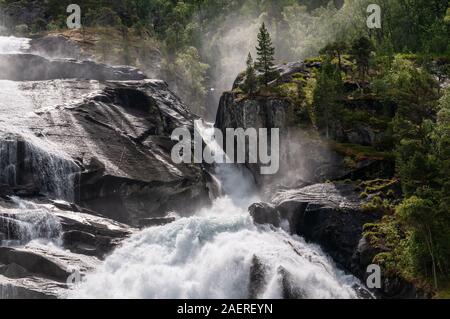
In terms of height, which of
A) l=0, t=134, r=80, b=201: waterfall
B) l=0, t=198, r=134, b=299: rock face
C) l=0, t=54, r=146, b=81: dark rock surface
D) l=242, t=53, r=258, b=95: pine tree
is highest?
l=0, t=54, r=146, b=81: dark rock surface

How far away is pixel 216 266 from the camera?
173ft

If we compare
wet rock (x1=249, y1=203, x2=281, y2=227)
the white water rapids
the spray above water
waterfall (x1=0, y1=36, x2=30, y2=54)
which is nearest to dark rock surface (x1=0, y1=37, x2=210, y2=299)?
the white water rapids

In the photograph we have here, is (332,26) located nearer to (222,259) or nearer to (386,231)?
(386,231)

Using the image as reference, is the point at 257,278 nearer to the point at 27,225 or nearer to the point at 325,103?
the point at 27,225

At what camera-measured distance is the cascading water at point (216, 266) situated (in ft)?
166

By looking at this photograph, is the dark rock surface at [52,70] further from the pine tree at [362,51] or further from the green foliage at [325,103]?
the pine tree at [362,51]

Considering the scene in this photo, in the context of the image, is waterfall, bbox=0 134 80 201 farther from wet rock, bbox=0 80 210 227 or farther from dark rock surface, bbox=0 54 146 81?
dark rock surface, bbox=0 54 146 81

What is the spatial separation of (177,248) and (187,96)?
7024cm

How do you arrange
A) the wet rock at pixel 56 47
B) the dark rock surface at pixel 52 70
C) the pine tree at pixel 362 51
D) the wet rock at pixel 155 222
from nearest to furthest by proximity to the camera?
the wet rock at pixel 155 222
the pine tree at pixel 362 51
the dark rock surface at pixel 52 70
the wet rock at pixel 56 47

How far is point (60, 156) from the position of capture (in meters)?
66.2

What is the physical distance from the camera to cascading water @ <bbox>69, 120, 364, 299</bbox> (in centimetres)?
5050

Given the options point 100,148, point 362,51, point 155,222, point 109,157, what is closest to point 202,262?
point 155,222

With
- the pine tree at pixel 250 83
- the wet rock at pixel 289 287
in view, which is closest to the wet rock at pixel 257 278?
the wet rock at pixel 289 287

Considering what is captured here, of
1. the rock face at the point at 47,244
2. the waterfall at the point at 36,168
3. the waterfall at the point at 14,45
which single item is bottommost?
the rock face at the point at 47,244
